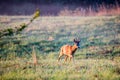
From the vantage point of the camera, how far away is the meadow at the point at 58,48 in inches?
196

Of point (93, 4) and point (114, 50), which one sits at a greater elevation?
point (93, 4)

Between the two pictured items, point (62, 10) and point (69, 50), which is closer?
point (69, 50)

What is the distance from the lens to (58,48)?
517 cm

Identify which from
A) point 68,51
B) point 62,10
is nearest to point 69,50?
point 68,51

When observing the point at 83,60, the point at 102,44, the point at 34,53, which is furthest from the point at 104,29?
the point at 34,53

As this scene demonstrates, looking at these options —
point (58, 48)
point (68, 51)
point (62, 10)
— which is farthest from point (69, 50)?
point (62, 10)

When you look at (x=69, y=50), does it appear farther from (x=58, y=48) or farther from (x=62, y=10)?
(x=62, y=10)

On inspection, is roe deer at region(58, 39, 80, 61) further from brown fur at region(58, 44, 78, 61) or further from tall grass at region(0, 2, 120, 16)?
tall grass at region(0, 2, 120, 16)

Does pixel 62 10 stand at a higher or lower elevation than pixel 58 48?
higher

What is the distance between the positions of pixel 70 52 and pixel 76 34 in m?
0.29

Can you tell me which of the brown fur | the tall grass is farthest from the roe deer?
the tall grass

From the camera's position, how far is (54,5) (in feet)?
17.3

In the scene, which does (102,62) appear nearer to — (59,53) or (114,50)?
(114,50)

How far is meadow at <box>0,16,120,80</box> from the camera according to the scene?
4.98 m
